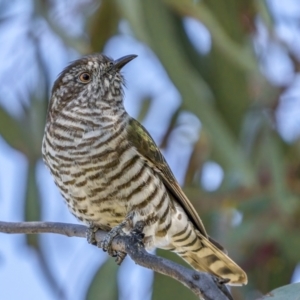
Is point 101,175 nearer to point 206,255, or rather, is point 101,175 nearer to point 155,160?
point 155,160

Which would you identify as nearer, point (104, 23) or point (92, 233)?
point (92, 233)

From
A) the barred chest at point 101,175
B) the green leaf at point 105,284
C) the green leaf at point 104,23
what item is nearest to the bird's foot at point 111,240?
the barred chest at point 101,175

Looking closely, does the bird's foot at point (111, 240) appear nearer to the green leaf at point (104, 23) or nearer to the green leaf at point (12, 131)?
the green leaf at point (12, 131)

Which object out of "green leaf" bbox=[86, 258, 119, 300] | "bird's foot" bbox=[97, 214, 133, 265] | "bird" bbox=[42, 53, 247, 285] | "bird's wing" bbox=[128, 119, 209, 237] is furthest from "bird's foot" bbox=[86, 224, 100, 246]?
"green leaf" bbox=[86, 258, 119, 300]

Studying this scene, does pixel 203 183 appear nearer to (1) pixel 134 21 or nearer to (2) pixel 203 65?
(2) pixel 203 65

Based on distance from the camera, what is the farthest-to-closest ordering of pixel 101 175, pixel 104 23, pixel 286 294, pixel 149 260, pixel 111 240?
pixel 104 23 < pixel 101 175 < pixel 111 240 < pixel 149 260 < pixel 286 294

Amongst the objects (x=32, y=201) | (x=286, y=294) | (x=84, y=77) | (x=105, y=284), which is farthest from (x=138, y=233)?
(x=32, y=201)
